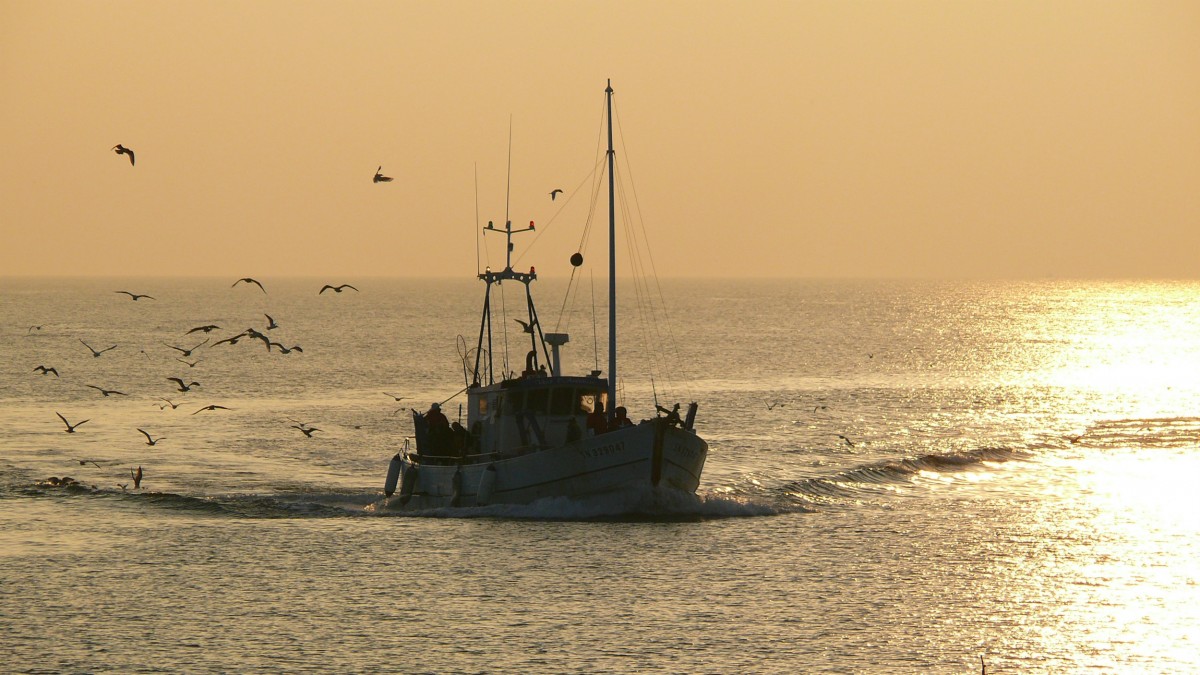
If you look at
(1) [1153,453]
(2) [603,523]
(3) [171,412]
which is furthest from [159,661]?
(3) [171,412]

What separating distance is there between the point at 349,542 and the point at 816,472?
20.3 m

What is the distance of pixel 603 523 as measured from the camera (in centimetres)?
4019

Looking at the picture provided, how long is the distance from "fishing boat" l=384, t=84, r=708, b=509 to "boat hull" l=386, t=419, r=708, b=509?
0.08 ft

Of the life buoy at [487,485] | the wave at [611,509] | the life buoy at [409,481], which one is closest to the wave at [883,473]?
the wave at [611,509]

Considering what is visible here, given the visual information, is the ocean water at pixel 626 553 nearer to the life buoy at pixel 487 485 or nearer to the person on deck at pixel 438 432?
the life buoy at pixel 487 485

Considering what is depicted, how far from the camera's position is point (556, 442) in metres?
41.1

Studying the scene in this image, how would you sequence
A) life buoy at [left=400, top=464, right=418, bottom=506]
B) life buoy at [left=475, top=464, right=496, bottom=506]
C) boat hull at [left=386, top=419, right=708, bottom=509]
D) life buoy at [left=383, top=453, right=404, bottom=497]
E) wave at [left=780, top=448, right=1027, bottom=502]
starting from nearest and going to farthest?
boat hull at [left=386, top=419, right=708, bottom=509] → life buoy at [left=475, top=464, right=496, bottom=506] → life buoy at [left=400, top=464, right=418, bottom=506] → life buoy at [left=383, top=453, right=404, bottom=497] → wave at [left=780, top=448, right=1027, bottom=502]

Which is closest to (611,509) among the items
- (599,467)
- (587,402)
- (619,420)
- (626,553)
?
(599,467)

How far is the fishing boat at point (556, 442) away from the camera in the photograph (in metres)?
40.0

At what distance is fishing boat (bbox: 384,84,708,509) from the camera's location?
40.0 m

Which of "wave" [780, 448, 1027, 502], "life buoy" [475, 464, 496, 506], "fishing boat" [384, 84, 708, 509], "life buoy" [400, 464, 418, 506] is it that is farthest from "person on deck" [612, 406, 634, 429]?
"wave" [780, 448, 1027, 502]

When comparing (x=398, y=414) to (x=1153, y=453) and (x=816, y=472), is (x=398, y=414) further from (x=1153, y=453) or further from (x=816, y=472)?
(x=1153, y=453)

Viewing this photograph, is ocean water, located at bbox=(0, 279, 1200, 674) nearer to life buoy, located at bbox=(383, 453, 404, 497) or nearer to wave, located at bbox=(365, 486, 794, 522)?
wave, located at bbox=(365, 486, 794, 522)

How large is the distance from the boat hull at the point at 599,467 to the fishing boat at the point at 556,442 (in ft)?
0.08
